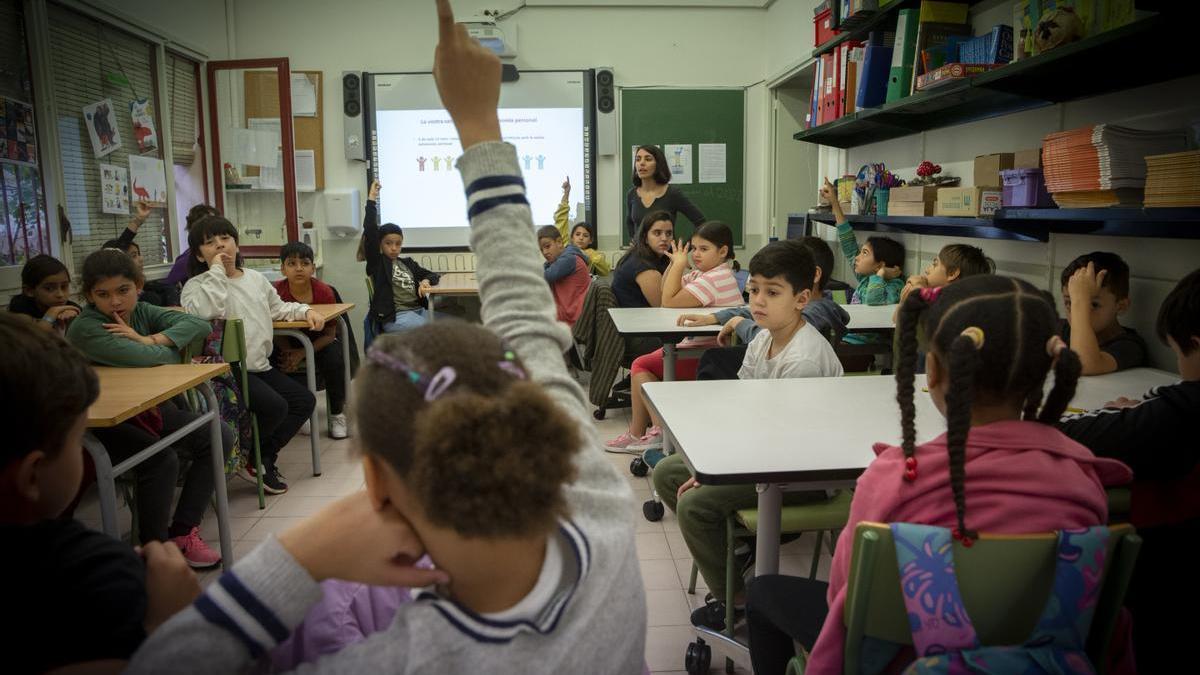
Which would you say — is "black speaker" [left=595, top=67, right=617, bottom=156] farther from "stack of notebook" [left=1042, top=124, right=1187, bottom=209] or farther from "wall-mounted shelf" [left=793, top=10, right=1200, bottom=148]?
"stack of notebook" [left=1042, top=124, right=1187, bottom=209]

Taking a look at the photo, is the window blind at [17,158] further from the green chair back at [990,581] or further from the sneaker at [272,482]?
the green chair back at [990,581]

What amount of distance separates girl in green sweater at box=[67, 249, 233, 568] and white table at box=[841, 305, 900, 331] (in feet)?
7.94

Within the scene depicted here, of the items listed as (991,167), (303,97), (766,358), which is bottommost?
(766,358)

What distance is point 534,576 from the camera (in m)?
0.59

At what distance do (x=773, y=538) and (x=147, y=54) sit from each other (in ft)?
16.9

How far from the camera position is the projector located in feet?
18.8

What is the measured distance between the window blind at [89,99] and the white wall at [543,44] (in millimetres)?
1295

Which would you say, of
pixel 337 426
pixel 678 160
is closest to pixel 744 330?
pixel 337 426

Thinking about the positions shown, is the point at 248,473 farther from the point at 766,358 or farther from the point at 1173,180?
the point at 1173,180

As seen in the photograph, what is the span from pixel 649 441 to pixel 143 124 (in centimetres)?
369

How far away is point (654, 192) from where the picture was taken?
5004 millimetres

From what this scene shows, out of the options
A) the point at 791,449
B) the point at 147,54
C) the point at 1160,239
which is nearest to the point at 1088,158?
the point at 1160,239

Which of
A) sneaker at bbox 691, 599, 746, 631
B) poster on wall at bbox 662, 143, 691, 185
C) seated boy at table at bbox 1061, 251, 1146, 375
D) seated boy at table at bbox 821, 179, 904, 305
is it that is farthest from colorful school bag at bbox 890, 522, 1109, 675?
poster on wall at bbox 662, 143, 691, 185

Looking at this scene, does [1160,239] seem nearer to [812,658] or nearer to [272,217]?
[812,658]
